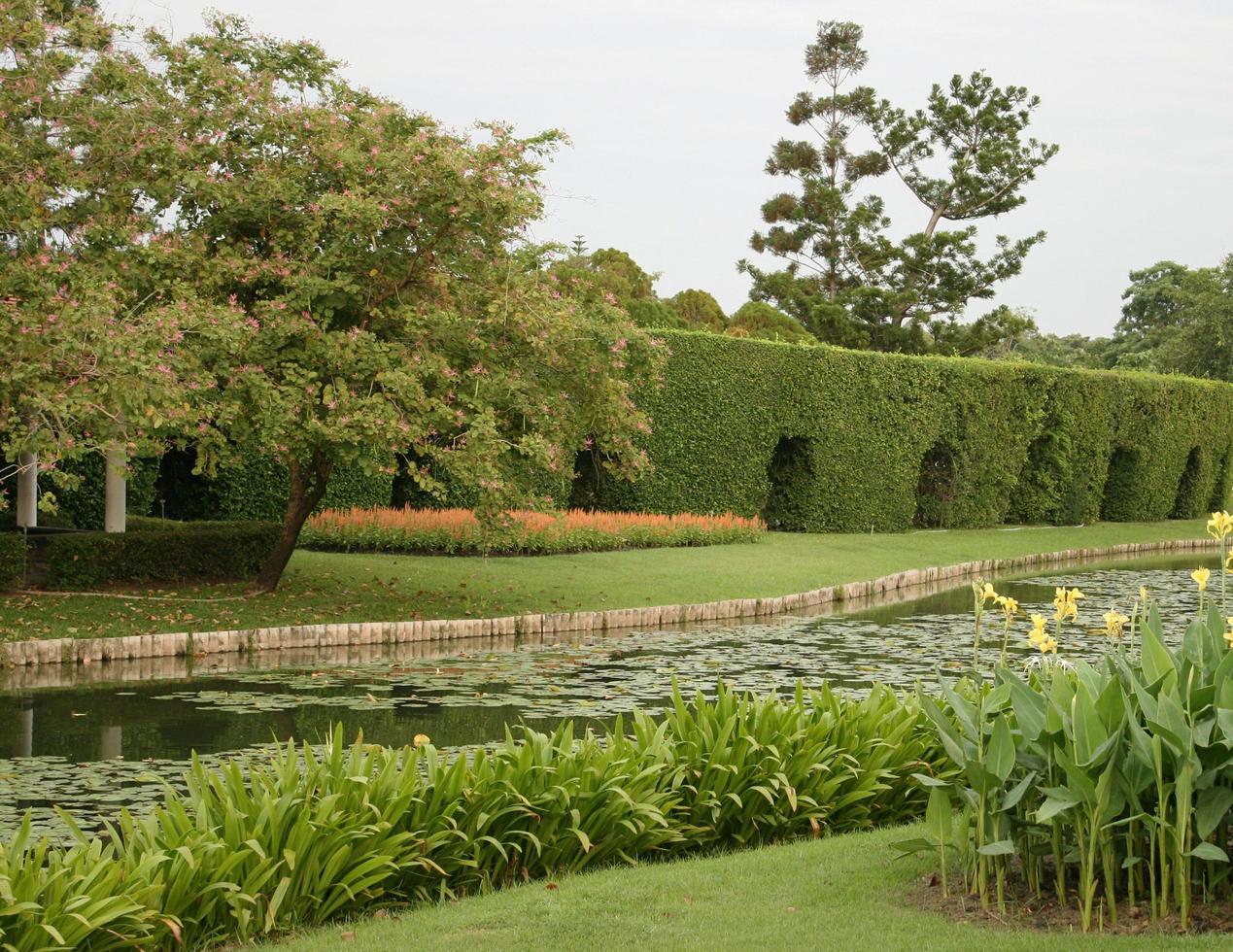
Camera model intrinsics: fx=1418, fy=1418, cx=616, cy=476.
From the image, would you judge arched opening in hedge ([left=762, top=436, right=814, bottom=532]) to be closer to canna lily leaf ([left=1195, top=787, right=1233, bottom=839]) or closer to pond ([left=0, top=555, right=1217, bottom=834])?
pond ([left=0, top=555, right=1217, bottom=834])

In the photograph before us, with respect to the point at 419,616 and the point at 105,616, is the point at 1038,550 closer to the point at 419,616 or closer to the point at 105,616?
the point at 419,616

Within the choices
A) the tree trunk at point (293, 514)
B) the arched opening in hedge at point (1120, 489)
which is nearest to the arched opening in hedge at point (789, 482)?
the arched opening in hedge at point (1120, 489)

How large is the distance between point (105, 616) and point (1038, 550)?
67.3 ft

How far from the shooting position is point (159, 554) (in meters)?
16.6

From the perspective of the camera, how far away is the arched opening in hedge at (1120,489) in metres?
39.9

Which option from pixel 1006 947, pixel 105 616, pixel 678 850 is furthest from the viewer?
pixel 105 616

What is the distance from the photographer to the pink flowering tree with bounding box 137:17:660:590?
47.6 feet

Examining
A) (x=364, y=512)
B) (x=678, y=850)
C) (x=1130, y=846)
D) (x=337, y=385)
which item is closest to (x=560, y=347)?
(x=337, y=385)

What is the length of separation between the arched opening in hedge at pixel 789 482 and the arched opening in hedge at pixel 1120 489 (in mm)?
13786

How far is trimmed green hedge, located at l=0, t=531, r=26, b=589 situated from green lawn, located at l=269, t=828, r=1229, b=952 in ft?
36.2

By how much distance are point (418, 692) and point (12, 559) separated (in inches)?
239

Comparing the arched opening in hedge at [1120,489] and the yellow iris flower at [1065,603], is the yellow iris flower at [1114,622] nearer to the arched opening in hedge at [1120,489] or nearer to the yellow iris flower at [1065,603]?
the yellow iris flower at [1065,603]

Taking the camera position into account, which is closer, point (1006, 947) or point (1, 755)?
point (1006, 947)

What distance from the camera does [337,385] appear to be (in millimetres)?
14609
